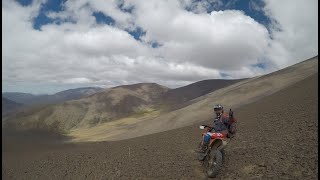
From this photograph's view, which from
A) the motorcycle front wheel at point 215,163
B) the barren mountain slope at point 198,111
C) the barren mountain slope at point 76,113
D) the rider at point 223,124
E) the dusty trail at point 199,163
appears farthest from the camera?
the barren mountain slope at point 76,113

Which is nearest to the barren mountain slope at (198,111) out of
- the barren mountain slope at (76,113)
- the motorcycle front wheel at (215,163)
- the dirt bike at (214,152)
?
the dirt bike at (214,152)

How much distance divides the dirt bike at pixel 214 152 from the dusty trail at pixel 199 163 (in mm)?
388

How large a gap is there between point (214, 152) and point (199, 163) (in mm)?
2232

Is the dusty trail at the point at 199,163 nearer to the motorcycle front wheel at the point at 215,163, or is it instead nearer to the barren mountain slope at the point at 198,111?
the motorcycle front wheel at the point at 215,163

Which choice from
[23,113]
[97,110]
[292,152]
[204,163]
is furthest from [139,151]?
[97,110]

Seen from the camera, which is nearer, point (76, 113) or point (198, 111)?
point (198, 111)

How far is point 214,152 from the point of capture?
434 inches

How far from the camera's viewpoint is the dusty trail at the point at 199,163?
10957 mm

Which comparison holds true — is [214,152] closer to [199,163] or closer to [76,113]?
[199,163]

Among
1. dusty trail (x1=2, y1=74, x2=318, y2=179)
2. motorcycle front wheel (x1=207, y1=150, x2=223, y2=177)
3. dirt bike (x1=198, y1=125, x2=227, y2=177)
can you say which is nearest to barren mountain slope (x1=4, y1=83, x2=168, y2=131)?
dusty trail (x1=2, y1=74, x2=318, y2=179)

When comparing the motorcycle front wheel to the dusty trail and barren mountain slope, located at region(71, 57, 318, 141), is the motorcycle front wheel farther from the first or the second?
barren mountain slope, located at region(71, 57, 318, 141)

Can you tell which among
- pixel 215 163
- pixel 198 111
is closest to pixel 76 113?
pixel 198 111

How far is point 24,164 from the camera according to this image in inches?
778

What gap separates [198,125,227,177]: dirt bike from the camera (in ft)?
35.1
